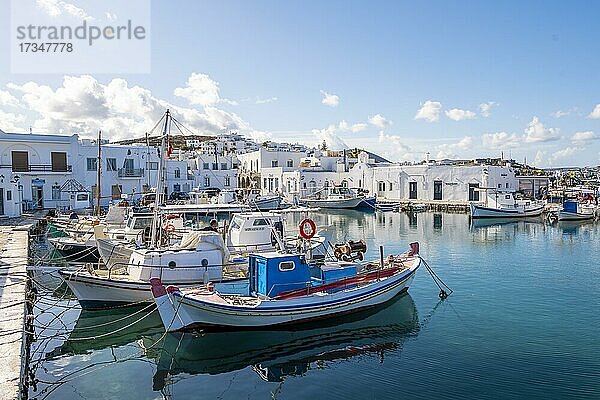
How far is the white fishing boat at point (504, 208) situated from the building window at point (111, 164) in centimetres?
3543

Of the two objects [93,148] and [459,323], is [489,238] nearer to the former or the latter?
[459,323]

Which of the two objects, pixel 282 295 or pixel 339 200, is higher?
pixel 339 200

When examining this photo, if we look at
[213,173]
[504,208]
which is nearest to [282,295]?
[504,208]

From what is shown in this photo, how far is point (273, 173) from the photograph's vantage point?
76.1 meters

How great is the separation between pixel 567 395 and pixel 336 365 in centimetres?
521

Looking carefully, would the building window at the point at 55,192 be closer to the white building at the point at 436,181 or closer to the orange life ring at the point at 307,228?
the orange life ring at the point at 307,228

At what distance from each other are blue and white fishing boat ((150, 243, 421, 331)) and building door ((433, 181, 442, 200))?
4521cm

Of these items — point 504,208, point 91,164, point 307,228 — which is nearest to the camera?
point 307,228

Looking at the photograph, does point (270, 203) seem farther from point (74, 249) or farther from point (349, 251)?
point (349, 251)

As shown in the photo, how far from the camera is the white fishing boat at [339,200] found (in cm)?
6088

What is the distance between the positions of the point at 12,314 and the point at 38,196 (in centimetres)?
3401

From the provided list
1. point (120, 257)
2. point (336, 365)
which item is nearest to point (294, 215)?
point (120, 257)

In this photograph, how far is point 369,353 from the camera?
44.8ft

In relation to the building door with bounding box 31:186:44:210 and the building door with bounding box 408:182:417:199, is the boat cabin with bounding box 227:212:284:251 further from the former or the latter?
the building door with bounding box 408:182:417:199
